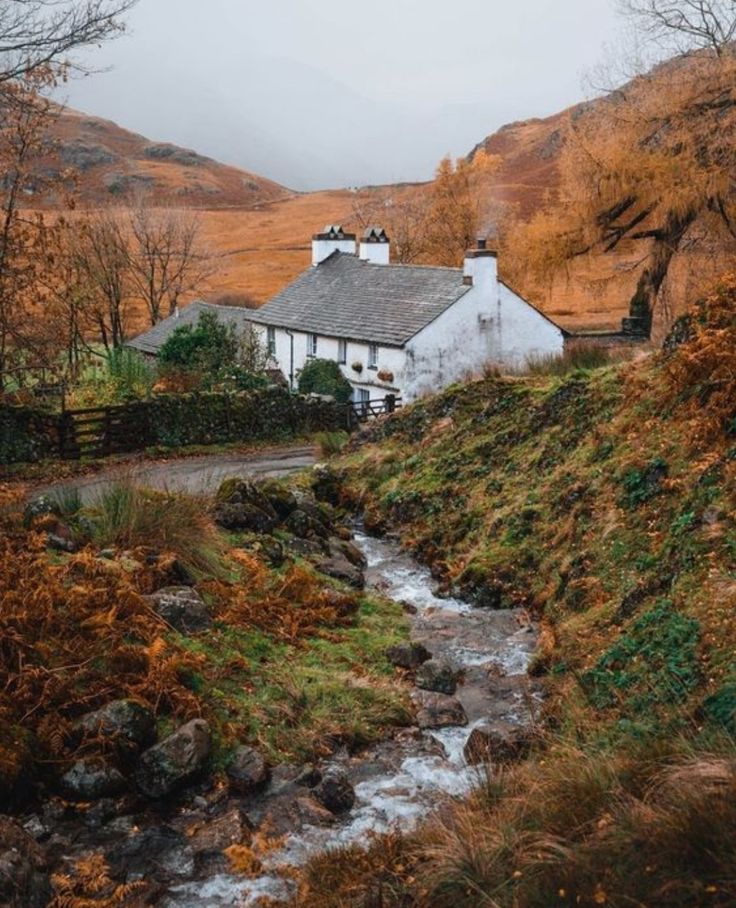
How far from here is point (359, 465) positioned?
874 inches

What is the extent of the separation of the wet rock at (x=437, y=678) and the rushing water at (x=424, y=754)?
155mm

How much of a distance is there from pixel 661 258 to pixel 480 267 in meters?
7.01

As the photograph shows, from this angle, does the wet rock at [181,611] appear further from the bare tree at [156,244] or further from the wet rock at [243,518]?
the bare tree at [156,244]

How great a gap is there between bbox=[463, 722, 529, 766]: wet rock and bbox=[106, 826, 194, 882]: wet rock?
290 centimetres

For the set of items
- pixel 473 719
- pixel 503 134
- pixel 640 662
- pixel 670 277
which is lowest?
pixel 473 719

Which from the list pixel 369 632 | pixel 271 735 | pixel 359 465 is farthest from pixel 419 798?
pixel 359 465

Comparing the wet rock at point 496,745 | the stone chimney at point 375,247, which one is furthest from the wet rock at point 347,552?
the stone chimney at point 375,247

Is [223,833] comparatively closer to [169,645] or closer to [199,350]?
[169,645]

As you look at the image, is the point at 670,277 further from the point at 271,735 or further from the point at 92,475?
the point at 271,735

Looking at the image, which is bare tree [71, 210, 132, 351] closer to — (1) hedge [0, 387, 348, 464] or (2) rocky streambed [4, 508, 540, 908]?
(1) hedge [0, 387, 348, 464]

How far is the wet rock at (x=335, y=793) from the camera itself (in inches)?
332

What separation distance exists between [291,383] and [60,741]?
34.3 meters

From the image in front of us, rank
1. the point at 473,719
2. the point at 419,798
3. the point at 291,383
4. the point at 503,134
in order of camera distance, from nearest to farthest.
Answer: the point at 419,798 → the point at 473,719 → the point at 291,383 → the point at 503,134

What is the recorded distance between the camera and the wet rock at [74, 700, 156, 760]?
8.82 meters
